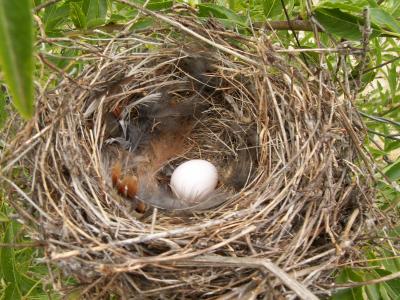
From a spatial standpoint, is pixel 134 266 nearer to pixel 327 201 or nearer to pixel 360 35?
pixel 327 201

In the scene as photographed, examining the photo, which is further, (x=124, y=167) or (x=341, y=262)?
(x=124, y=167)

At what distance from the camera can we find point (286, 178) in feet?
4.60

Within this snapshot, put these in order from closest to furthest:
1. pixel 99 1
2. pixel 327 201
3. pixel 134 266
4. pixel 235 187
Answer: pixel 134 266
pixel 327 201
pixel 99 1
pixel 235 187

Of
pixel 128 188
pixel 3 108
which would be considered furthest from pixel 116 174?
pixel 3 108

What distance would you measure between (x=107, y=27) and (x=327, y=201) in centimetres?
81

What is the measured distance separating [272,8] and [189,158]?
71 centimetres

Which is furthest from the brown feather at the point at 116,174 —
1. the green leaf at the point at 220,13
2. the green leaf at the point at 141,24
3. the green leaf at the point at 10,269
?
the green leaf at the point at 220,13

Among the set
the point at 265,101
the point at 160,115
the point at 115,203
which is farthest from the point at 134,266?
the point at 160,115

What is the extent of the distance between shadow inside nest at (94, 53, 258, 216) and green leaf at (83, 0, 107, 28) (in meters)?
0.23

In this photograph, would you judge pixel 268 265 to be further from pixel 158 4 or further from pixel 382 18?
pixel 158 4

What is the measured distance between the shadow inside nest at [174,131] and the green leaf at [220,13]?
0.74ft

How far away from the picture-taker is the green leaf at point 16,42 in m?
0.52

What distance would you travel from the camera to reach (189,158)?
1993 mm

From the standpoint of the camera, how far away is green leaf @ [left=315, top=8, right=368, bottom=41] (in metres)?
1.36
